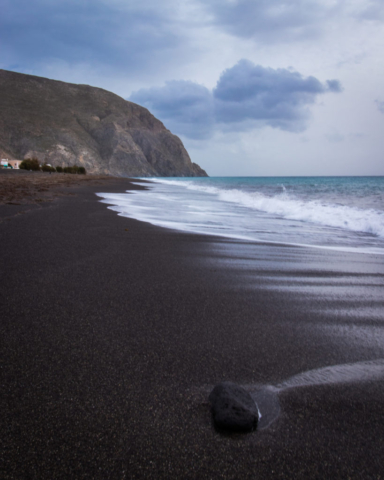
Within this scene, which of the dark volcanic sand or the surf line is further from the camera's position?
the surf line

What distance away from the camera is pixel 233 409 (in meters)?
1.20

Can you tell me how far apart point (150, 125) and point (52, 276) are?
442 feet

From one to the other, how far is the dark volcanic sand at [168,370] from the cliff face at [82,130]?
75.0 m

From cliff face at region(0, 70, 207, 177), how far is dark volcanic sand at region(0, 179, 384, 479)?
75.0 meters

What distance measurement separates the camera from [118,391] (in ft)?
4.44

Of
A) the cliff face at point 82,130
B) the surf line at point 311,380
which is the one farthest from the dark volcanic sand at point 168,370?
the cliff face at point 82,130

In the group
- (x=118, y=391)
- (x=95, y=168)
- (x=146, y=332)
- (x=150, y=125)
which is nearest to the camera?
(x=118, y=391)

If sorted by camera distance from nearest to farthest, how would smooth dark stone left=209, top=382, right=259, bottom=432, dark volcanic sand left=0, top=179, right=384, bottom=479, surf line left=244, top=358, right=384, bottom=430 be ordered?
1. dark volcanic sand left=0, top=179, right=384, bottom=479
2. smooth dark stone left=209, top=382, right=259, bottom=432
3. surf line left=244, top=358, right=384, bottom=430

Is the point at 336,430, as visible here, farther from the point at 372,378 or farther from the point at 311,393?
the point at 372,378

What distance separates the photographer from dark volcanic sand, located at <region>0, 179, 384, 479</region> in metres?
1.05

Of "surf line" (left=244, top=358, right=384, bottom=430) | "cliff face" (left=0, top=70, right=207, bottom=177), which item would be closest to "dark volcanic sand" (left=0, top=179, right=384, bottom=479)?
"surf line" (left=244, top=358, right=384, bottom=430)

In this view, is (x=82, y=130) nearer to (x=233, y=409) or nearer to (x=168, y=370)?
(x=168, y=370)

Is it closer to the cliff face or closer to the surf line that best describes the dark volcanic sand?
the surf line

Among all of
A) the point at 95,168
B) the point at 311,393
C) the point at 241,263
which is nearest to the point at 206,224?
the point at 241,263
